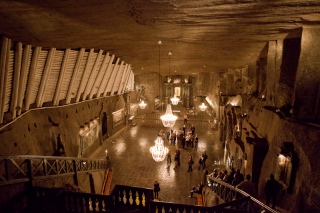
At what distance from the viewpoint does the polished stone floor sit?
32.3 feet

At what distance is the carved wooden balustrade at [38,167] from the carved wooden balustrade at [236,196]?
5.21 meters

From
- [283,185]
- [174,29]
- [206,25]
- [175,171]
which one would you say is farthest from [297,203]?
[175,171]

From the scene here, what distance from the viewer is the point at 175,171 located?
1134cm

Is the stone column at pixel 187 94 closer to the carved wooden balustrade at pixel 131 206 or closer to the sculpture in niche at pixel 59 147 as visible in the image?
the sculpture in niche at pixel 59 147

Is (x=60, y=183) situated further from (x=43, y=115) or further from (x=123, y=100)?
(x=123, y=100)

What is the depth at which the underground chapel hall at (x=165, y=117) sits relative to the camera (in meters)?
4.71

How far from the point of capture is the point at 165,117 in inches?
364

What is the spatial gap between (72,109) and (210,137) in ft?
35.4

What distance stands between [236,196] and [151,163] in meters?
6.88

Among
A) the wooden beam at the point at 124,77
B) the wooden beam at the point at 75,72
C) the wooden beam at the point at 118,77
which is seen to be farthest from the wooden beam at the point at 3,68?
the wooden beam at the point at 124,77

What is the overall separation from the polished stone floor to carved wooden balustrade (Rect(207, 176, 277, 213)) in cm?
179

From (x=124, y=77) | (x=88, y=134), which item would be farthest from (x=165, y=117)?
(x=124, y=77)

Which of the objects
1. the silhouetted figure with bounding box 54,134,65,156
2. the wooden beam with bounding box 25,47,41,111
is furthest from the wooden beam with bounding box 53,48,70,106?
the silhouetted figure with bounding box 54,134,65,156

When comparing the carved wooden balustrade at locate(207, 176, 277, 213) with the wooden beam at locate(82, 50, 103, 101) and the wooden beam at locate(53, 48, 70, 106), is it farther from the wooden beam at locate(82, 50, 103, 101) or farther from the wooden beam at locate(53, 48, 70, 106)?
the wooden beam at locate(82, 50, 103, 101)
